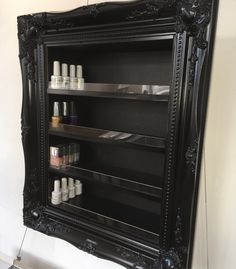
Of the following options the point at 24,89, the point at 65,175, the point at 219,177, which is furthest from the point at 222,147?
the point at 24,89

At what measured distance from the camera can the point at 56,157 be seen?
119cm

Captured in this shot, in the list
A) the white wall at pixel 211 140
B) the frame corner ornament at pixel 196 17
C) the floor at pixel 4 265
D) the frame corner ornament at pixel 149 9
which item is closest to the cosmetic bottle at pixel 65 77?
the white wall at pixel 211 140

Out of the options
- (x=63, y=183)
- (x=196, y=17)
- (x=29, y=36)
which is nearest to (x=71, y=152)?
(x=63, y=183)

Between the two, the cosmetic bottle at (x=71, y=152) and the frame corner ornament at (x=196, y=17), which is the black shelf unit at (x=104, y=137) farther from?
the frame corner ornament at (x=196, y=17)

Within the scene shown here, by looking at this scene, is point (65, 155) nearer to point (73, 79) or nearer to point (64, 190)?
point (64, 190)

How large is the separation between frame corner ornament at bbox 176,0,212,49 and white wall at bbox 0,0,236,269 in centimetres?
7

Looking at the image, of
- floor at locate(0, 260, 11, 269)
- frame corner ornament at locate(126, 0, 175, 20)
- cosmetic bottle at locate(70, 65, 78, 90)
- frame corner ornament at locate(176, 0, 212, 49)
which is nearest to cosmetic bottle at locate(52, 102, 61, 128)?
cosmetic bottle at locate(70, 65, 78, 90)

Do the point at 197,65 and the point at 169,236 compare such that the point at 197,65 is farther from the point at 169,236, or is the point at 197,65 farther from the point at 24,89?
the point at 24,89

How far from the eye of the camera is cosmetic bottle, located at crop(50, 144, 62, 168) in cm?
119

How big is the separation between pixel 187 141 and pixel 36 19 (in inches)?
30.6

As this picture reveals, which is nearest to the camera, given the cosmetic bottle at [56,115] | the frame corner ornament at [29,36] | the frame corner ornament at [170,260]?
the frame corner ornament at [170,260]

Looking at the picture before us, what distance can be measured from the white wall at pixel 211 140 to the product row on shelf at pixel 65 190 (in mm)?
266

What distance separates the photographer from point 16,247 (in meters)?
1.53

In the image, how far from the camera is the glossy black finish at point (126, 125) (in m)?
0.81
